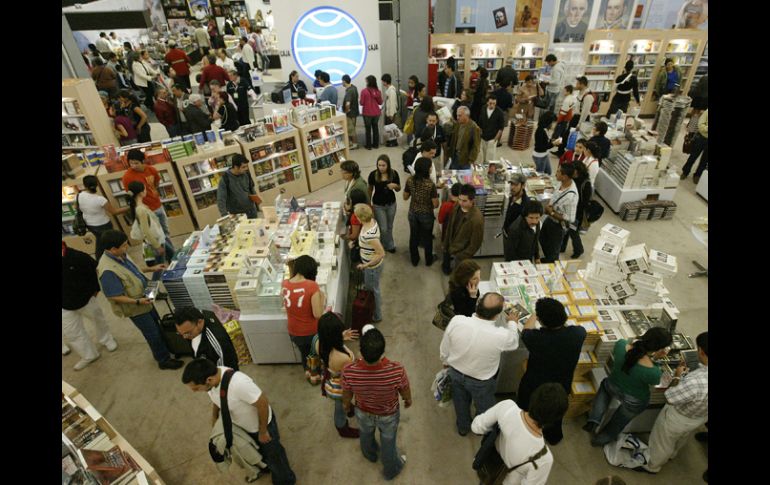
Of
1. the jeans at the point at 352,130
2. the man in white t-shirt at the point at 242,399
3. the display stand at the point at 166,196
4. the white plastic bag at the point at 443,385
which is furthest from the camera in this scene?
the jeans at the point at 352,130

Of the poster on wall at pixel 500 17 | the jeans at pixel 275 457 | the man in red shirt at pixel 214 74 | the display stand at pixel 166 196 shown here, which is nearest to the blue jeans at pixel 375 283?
the jeans at pixel 275 457

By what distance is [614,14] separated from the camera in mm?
14375

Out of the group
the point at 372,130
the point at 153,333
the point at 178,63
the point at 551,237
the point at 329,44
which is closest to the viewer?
the point at 153,333

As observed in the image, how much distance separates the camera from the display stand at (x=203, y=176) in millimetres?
6844

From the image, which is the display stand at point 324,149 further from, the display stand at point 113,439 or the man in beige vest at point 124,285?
the display stand at point 113,439

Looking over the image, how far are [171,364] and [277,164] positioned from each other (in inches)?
173

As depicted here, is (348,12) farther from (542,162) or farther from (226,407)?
(226,407)

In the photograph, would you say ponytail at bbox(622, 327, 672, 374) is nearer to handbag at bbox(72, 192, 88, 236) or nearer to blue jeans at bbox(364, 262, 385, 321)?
blue jeans at bbox(364, 262, 385, 321)

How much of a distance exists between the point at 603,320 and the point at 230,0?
23.7 metres

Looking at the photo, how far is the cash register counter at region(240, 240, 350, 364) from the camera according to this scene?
4289mm

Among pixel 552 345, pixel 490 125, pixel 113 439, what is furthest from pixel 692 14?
pixel 113 439

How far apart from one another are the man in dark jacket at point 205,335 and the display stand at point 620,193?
695cm
